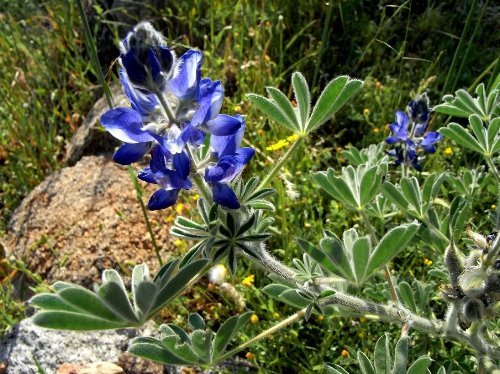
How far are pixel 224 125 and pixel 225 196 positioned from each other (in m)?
0.15

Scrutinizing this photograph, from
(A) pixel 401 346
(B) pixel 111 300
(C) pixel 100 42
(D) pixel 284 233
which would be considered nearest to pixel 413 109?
(D) pixel 284 233

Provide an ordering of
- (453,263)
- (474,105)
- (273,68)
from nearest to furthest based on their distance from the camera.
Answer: (453,263), (474,105), (273,68)

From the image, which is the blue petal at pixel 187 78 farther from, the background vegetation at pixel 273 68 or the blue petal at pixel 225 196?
the background vegetation at pixel 273 68

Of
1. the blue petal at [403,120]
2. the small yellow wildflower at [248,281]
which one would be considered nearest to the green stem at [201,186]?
the small yellow wildflower at [248,281]

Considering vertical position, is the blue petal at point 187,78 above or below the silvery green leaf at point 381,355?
above

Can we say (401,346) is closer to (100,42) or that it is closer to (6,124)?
(6,124)

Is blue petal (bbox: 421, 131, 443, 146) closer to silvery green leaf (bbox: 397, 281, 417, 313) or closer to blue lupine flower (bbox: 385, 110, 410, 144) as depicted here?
blue lupine flower (bbox: 385, 110, 410, 144)

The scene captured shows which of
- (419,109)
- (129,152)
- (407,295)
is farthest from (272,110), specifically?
(419,109)

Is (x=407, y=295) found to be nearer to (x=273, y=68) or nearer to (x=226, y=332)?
(x=226, y=332)

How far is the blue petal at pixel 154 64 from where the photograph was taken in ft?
3.81

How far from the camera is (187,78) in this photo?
1.27 meters

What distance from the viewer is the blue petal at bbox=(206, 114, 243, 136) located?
4.27 ft

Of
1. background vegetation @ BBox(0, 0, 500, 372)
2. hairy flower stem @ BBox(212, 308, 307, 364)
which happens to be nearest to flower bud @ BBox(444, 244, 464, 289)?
hairy flower stem @ BBox(212, 308, 307, 364)

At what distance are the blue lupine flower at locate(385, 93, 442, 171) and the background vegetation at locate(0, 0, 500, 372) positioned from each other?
0.97ft
